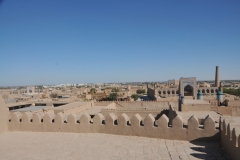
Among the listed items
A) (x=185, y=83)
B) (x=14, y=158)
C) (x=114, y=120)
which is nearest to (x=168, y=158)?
(x=114, y=120)

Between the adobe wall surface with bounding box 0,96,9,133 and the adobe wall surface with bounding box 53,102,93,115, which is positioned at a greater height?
the adobe wall surface with bounding box 0,96,9,133

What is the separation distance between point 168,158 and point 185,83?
26.9 meters

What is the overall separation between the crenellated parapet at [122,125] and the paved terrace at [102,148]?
251 millimetres

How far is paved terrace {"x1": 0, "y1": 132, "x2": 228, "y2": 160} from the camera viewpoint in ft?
18.4

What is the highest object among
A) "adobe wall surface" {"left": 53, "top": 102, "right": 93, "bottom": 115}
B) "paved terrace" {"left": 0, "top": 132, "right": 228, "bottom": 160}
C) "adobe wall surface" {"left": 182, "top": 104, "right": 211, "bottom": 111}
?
"adobe wall surface" {"left": 182, "top": 104, "right": 211, "bottom": 111}

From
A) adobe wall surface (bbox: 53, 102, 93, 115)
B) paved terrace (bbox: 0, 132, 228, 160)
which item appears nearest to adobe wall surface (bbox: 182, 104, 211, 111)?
paved terrace (bbox: 0, 132, 228, 160)

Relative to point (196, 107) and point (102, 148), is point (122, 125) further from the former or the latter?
point (196, 107)

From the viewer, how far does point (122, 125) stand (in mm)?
7551

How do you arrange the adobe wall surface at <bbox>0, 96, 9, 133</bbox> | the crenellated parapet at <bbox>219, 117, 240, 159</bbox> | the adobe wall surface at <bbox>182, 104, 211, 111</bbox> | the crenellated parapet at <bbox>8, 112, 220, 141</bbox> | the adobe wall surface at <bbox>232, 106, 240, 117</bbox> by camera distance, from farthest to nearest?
the adobe wall surface at <bbox>232, 106, 240, 117</bbox> < the adobe wall surface at <bbox>182, 104, 211, 111</bbox> < the adobe wall surface at <bbox>0, 96, 9, 133</bbox> < the crenellated parapet at <bbox>8, 112, 220, 141</bbox> < the crenellated parapet at <bbox>219, 117, 240, 159</bbox>

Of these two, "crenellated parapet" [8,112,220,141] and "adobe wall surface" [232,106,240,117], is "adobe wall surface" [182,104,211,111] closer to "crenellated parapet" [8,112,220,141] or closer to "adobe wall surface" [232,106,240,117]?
"adobe wall surface" [232,106,240,117]

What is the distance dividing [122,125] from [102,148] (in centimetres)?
145

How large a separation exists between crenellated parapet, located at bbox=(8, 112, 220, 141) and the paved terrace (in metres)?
0.25

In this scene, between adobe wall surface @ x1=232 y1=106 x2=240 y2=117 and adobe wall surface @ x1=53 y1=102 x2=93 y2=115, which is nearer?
adobe wall surface @ x1=232 y1=106 x2=240 y2=117

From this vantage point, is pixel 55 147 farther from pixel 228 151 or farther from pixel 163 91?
pixel 163 91
